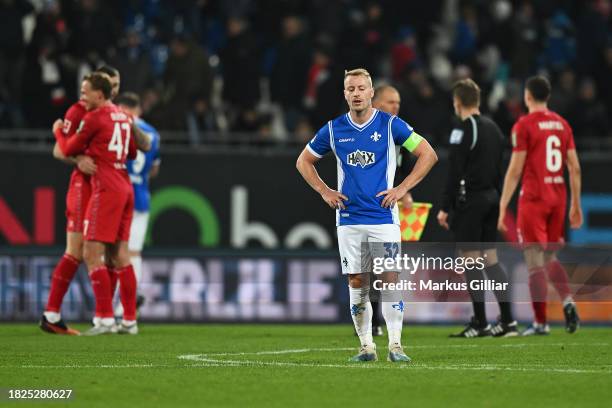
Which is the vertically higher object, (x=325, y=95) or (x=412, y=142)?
(x=325, y=95)

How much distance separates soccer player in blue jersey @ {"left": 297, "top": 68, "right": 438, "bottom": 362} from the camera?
10.2 meters

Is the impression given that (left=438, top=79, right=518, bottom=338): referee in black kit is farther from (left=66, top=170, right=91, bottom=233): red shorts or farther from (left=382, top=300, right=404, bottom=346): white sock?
(left=382, top=300, right=404, bottom=346): white sock

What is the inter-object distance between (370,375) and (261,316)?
757cm

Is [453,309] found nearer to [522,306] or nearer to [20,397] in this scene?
A: [522,306]

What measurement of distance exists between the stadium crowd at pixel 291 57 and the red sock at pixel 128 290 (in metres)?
5.67

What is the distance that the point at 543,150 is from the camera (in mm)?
14273

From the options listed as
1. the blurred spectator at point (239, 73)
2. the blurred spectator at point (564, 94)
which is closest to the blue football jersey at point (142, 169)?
the blurred spectator at point (239, 73)

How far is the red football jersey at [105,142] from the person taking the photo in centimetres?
1344

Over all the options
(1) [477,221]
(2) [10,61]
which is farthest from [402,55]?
(1) [477,221]

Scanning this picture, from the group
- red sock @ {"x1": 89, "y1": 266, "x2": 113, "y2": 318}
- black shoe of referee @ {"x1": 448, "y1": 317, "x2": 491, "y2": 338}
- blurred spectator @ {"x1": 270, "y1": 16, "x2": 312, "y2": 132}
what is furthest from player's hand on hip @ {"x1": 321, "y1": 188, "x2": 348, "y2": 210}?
blurred spectator @ {"x1": 270, "y1": 16, "x2": 312, "y2": 132}

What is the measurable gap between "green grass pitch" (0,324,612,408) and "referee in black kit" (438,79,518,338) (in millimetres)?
Answer: 524

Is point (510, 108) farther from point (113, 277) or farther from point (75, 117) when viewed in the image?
Answer: point (75, 117)

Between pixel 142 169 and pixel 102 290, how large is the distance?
7.03 ft

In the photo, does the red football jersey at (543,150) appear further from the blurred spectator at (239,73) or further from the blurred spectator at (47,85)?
the blurred spectator at (47,85)
